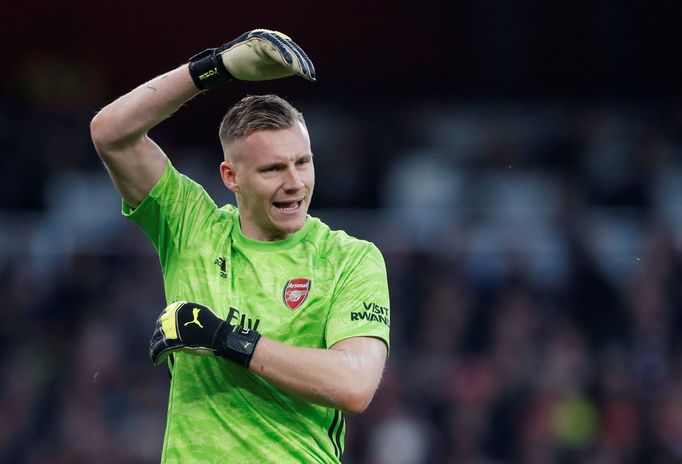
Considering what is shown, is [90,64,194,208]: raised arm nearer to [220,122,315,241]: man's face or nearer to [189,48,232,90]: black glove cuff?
[189,48,232,90]: black glove cuff

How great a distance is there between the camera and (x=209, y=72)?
4.46 meters

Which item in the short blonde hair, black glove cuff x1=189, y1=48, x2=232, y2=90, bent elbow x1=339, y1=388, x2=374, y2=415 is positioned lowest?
bent elbow x1=339, y1=388, x2=374, y2=415

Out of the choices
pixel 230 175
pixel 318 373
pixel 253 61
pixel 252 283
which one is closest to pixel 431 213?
pixel 230 175

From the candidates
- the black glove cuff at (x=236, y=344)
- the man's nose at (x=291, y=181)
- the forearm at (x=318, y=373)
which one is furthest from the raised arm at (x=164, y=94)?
the forearm at (x=318, y=373)

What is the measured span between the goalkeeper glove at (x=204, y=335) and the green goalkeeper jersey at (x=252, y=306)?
29cm

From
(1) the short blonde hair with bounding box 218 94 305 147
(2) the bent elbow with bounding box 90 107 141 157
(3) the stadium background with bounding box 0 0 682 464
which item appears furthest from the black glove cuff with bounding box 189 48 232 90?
(3) the stadium background with bounding box 0 0 682 464

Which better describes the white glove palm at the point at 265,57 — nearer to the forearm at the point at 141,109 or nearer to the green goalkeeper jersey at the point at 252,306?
the forearm at the point at 141,109

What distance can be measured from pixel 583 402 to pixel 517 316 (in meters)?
1.03

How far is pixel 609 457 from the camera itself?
10047 millimetres

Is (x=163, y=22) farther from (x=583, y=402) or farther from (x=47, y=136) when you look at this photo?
(x=583, y=402)

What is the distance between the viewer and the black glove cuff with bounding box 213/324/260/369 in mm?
4188

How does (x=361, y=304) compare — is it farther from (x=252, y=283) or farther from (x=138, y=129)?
(x=138, y=129)

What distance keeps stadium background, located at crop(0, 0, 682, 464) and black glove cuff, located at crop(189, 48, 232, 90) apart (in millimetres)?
6280

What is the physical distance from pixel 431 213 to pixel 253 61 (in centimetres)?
846
